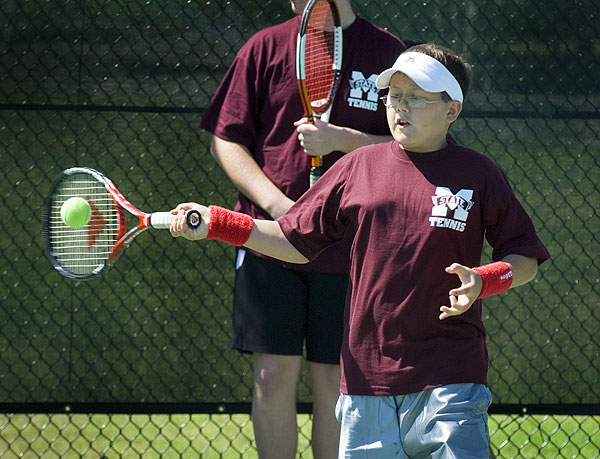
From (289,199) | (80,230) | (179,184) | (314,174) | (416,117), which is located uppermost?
(416,117)

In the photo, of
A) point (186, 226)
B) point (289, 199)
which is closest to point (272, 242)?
point (186, 226)

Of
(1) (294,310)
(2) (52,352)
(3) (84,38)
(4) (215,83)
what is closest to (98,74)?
(3) (84,38)

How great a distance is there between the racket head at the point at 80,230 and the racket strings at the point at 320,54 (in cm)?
70

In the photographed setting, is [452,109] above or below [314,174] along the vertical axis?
above

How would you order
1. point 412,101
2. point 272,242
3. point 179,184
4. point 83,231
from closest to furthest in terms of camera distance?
point 412,101
point 272,242
point 83,231
point 179,184

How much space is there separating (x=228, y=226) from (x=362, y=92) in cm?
82

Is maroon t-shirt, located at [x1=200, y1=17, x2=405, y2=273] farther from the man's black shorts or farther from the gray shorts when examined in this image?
the gray shorts

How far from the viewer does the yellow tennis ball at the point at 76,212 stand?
2.63 meters

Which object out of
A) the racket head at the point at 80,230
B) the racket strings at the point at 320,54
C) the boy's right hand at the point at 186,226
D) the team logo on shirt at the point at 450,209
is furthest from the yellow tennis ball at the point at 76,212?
the team logo on shirt at the point at 450,209

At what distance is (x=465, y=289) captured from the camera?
6.85ft

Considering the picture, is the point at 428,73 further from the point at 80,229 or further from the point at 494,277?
the point at 80,229

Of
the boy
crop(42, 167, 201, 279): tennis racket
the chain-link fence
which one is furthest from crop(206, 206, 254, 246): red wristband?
the chain-link fence

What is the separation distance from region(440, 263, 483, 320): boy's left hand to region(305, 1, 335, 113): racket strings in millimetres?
988

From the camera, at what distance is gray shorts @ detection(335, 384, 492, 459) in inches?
85.0
